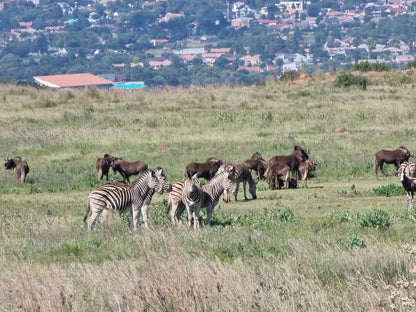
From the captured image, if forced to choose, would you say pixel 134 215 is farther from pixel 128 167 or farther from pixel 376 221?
pixel 128 167

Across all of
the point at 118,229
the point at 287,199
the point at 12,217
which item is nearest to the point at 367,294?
the point at 118,229

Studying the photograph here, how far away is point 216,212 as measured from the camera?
19.6 metres

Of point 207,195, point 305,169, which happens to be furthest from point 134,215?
point 305,169

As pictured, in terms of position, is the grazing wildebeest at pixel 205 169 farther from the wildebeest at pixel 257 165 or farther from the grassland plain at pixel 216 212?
the wildebeest at pixel 257 165

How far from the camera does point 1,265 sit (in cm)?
1288

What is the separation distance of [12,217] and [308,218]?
231 inches

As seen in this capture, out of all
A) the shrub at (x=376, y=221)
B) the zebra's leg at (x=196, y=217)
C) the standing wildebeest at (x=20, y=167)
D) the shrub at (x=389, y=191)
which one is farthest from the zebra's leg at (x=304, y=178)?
the shrub at (x=376, y=221)

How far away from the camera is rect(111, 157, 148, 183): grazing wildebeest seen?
83.8 ft

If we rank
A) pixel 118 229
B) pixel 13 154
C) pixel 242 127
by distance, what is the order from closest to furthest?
pixel 118 229, pixel 13 154, pixel 242 127

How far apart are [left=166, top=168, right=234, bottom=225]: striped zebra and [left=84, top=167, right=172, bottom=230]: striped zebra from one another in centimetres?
29

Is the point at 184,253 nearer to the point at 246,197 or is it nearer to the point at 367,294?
the point at 367,294

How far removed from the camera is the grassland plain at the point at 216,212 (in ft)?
34.3

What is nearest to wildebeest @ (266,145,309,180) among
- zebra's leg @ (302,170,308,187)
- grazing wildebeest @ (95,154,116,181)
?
zebra's leg @ (302,170,308,187)

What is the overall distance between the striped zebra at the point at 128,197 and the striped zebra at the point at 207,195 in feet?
0.96
